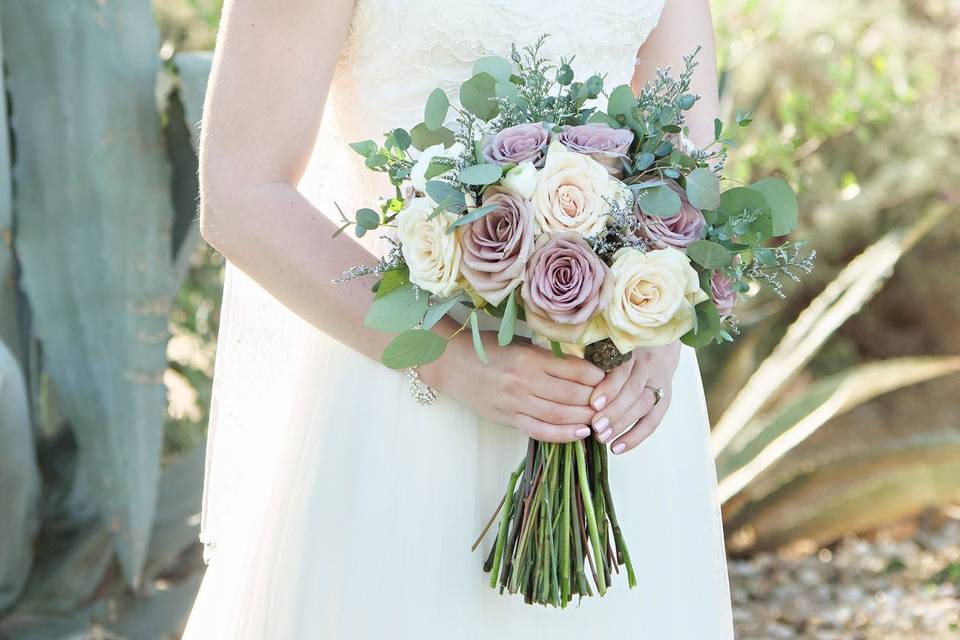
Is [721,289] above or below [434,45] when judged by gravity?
below

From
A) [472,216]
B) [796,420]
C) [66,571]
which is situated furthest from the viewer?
[796,420]

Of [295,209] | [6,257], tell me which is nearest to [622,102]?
[295,209]

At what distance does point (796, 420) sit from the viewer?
3.51 m

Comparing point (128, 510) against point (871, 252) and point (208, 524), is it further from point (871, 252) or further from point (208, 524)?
point (871, 252)

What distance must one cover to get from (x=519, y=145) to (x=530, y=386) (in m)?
0.32

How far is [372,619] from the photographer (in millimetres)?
1539

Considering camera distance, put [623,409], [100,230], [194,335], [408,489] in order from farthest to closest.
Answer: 1. [194,335]
2. [100,230]
3. [408,489]
4. [623,409]

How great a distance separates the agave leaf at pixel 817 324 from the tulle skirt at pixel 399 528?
1.87 meters

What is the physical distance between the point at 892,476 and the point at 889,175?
1.86 meters

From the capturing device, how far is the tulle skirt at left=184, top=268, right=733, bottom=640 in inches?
60.8

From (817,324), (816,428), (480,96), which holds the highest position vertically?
(817,324)

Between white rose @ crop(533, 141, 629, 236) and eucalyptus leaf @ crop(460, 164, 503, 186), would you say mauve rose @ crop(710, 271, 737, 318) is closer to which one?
white rose @ crop(533, 141, 629, 236)

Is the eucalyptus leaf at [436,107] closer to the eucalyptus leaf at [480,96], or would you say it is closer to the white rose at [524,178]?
the eucalyptus leaf at [480,96]

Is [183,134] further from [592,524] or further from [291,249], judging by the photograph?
[592,524]
